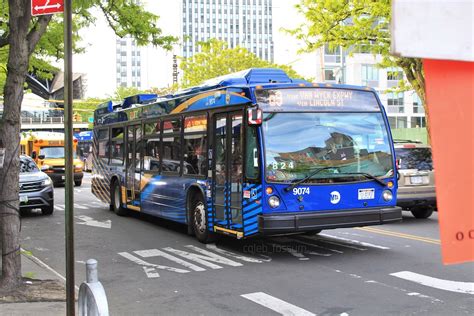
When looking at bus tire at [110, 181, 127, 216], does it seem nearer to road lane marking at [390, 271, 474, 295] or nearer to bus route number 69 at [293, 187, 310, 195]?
bus route number 69 at [293, 187, 310, 195]

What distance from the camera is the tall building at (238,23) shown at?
150000mm

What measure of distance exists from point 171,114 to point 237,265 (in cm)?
456

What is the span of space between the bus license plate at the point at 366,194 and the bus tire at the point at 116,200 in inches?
330

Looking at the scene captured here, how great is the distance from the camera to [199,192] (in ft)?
35.2

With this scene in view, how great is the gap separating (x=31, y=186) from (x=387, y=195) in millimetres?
10097

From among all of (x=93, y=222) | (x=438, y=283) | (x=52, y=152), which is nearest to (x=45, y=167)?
(x=52, y=152)

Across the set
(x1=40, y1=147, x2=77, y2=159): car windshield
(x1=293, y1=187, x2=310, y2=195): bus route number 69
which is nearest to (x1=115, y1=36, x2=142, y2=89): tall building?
(x1=40, y1=147, x2=77, y2=159): car windshield

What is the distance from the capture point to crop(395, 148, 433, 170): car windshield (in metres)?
13.4

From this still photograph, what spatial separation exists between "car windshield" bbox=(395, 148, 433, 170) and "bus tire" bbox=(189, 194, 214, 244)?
17.6ft

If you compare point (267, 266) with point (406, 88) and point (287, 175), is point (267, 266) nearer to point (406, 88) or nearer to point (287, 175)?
point (287, 175)

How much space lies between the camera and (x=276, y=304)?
20.8 ft

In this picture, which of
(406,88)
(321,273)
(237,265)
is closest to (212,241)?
(237,265)

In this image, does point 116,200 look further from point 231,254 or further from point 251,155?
point 251,155

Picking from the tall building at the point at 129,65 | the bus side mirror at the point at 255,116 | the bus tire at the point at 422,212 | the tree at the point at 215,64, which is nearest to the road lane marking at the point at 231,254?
the bus side mirror at the point at 255,116
